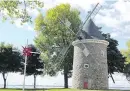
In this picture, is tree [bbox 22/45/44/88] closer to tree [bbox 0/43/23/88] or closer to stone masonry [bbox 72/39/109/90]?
tree [bbox 0/43/23/88]

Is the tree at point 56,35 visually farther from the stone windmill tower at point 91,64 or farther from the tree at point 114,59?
the stone windmill tower at point 91,64

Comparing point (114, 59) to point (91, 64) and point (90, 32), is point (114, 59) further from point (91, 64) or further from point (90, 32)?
point (91, 64)

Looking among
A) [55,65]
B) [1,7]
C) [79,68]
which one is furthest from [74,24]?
[1,7]

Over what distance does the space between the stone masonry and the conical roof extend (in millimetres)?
1628

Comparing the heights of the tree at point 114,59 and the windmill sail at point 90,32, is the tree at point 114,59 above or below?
below

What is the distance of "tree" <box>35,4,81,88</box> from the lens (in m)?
59.0

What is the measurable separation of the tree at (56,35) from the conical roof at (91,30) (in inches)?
224

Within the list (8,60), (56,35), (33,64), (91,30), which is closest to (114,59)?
(56,35)

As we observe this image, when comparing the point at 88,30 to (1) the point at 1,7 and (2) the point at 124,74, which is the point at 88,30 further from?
(1) the point at 1,7

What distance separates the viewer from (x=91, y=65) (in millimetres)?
49250

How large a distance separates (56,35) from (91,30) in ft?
32.1

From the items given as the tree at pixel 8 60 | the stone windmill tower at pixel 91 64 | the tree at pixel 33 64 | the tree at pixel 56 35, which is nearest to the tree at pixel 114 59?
the tree at pixel 56 35

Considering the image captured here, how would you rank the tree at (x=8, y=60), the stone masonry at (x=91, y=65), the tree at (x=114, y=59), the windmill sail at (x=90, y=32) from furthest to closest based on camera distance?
the tree at (x=8, y=60)
the tree at (x=114, y=59)
the windmill sail at (x=90, y=32)
the stone masonry at (x=91, y=65)

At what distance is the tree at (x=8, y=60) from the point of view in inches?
2751
